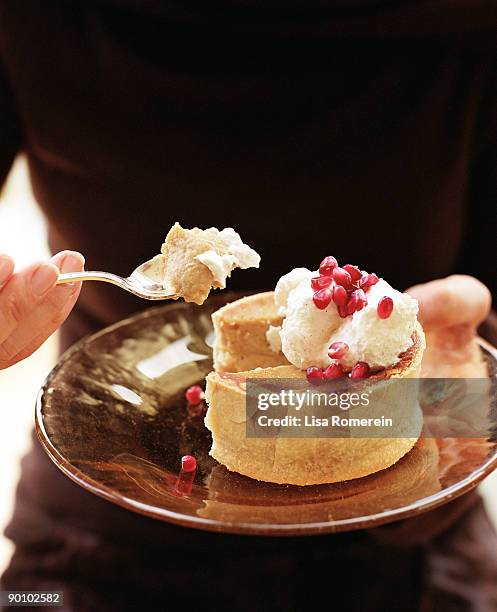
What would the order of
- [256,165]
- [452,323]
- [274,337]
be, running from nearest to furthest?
1. [274,337]
2. [452,323]
3. [256,165]

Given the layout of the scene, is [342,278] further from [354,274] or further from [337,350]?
[337,350]

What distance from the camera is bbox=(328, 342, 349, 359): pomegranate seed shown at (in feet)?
4.25

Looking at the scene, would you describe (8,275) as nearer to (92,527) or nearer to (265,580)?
(92,527)

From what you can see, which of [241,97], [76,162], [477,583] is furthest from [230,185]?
[477,583]

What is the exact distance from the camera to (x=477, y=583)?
6.40ft

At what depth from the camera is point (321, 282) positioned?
138 centimetres

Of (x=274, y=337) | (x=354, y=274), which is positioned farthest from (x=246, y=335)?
(x=354, y=274)

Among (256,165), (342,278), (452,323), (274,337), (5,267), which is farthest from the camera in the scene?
(256,165)

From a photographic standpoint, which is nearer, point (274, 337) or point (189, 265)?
point (189, 265)

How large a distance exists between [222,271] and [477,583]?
1.20m

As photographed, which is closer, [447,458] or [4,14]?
[447,458]

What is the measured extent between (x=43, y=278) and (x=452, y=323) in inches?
38.3

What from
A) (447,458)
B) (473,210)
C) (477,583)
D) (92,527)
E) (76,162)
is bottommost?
(477,583)

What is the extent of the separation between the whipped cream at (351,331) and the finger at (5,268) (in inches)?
20.1
